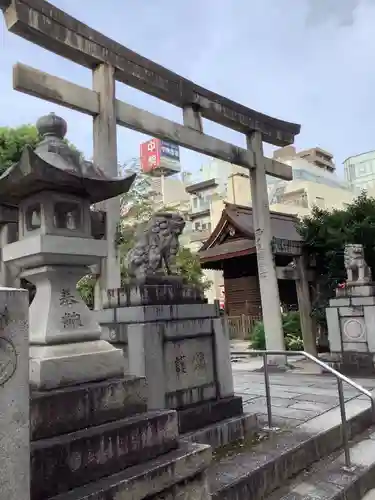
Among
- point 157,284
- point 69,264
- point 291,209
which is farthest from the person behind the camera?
point 291,209

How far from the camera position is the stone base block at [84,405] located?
86.3 inches

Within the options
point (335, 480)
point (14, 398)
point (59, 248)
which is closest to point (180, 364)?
point (335, 480)

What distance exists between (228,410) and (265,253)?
6.09 metres

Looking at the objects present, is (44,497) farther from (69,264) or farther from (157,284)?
(157,284)

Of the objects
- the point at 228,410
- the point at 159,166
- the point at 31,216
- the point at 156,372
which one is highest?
the point at 159,166

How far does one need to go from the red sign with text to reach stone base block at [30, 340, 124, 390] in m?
36.7

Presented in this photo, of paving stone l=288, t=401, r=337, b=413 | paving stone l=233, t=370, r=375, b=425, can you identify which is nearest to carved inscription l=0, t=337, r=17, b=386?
paving stone l=233, t=370, r=375, b=425

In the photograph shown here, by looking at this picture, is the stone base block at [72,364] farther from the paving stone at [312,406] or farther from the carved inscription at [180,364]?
the paving stone at [312,406]

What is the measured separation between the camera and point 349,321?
8.66m

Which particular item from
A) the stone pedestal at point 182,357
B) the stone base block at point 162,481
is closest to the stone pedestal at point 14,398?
the stone base block at point 162,481

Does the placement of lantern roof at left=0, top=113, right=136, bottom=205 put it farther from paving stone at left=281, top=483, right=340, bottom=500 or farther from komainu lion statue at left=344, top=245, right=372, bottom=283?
komainu lion statue at left=344, top=245, right=372, bottom=283

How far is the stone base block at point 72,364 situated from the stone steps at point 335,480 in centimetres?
176

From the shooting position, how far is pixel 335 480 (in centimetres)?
351

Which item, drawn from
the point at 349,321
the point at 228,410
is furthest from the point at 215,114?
the point at 228,410
